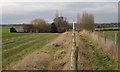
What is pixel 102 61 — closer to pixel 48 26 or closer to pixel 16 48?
pixel 16 48

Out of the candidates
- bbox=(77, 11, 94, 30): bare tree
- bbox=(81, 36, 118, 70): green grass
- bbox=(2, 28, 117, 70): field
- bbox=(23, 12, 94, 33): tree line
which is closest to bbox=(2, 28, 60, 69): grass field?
bbox=(2, 28, 117, 70): field

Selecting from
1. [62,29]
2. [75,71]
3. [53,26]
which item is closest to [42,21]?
[53,26]

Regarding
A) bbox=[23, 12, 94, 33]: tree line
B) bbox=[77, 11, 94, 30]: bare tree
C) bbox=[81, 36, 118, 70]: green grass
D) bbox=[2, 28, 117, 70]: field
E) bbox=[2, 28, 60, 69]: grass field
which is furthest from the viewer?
bbox=[23, 12, 94, 33]: tree line

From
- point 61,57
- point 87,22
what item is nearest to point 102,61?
point 61,57

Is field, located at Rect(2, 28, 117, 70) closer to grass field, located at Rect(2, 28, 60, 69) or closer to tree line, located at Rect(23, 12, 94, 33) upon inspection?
grass field, located at Rect(2, 28, 60, 69)

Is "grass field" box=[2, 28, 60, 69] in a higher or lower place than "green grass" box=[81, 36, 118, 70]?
lower

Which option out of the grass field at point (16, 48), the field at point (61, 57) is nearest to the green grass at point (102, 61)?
the field at point (61, 57)

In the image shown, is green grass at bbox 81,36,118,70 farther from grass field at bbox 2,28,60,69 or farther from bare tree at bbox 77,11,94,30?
bare tree at bbox 77,11,94,30

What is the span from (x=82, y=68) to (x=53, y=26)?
74.0 m

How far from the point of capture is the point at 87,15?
59.2m

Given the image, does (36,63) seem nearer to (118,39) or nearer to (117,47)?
(117,47)

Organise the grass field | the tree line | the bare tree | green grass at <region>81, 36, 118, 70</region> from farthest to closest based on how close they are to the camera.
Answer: the tree line < the bare tree < the grass field < green grass at <region>81, 36, 118, 70</region>

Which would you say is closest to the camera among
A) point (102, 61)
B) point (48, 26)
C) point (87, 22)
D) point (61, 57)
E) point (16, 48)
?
point (102, 61)

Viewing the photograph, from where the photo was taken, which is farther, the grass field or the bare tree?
the bare tree
